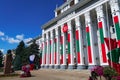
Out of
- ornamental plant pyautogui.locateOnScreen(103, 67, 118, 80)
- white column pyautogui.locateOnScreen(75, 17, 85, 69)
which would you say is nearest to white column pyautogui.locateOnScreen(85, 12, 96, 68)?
white column pyautogui.locateOnScreen(75, 17, 85, 69)

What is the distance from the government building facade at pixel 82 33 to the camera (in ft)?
103

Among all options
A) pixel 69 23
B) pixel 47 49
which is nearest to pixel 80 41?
pixel 69 23

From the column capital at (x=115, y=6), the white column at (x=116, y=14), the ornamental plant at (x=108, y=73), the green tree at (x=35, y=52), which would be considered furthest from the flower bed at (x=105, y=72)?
the green tree at (x=35, y=52)

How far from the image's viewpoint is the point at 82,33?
40719 millimetres

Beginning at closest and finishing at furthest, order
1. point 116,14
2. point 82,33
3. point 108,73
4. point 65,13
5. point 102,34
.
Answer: point 108,73 → point 116,14 → point 102,34 → point 82,33 → point 65,13

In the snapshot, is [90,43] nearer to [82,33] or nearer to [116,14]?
[82,33]

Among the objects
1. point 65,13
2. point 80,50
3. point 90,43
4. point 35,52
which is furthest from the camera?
point 35,52

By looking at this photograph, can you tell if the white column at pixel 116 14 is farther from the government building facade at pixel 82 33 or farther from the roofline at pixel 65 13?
the roofline at pixel 65 13

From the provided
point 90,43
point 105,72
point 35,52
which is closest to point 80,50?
point 90,43

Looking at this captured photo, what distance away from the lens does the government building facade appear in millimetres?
31323

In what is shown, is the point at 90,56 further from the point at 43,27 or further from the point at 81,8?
the point at 43,27

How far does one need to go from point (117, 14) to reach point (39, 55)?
133 feet

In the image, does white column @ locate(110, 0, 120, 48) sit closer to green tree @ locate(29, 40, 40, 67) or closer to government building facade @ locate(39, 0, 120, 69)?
government building facade @ locate(39, 0, 120, 69)

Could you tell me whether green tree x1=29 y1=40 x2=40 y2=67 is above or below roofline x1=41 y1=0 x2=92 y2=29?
below
